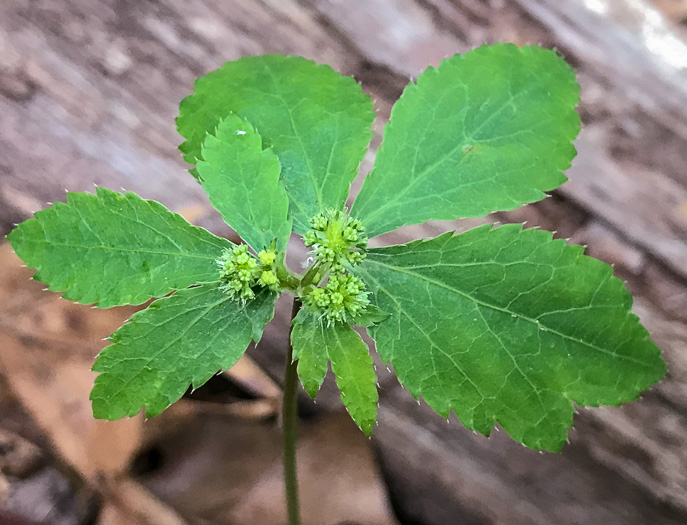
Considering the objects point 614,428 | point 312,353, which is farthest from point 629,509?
point 312,353

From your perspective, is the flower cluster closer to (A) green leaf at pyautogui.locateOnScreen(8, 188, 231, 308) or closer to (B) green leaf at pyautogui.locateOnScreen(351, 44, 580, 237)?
(A) green leaf at pyautogui.locateOnScreen(8, 188, 231, 308)

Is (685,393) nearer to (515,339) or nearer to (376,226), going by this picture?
(515,339)

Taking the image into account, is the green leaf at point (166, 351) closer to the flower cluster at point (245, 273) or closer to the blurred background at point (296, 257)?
the flower cluster at point (245, 273)

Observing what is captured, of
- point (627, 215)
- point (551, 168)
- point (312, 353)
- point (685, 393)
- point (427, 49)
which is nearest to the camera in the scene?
point (312, 353)

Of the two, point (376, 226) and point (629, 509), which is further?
point (629, 509)

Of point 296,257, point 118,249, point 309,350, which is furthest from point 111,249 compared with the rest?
point 296,257

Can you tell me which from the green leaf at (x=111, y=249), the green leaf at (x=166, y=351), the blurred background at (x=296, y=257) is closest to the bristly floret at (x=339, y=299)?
the green leaf at (x=166, y=351)
